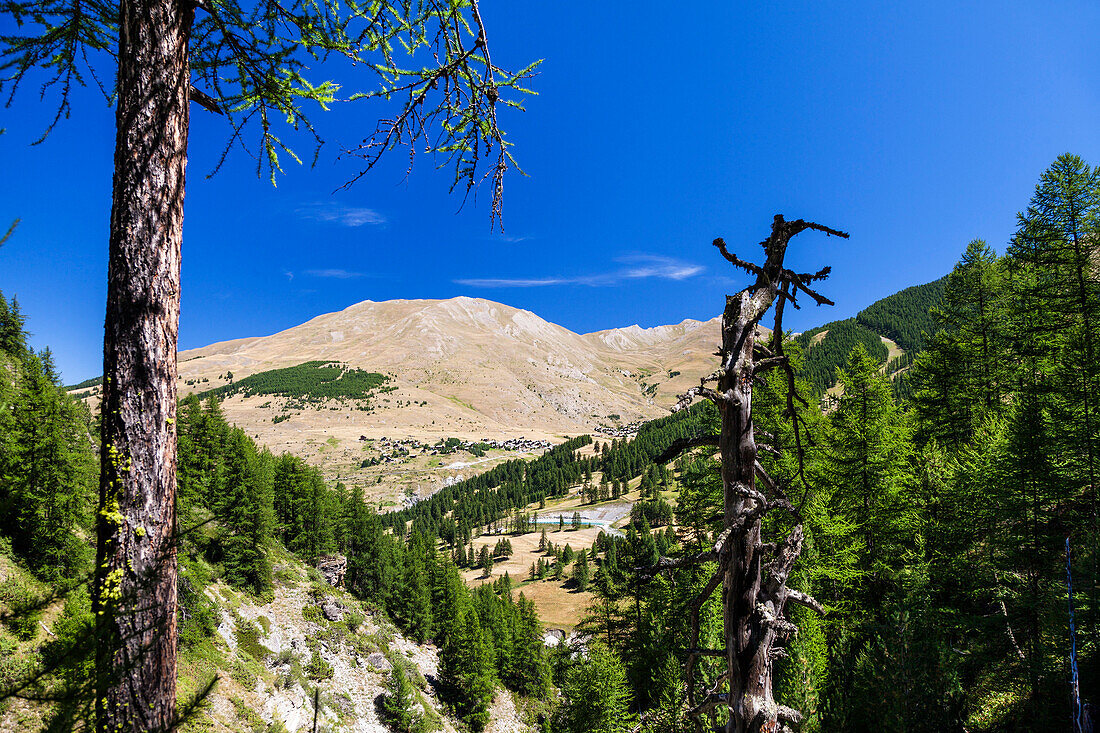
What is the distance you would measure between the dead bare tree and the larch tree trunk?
3689mm

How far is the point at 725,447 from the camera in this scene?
3.94m

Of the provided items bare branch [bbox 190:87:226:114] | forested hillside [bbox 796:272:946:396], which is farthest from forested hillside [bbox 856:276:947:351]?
bare branch [bbox 190:87:226:114]

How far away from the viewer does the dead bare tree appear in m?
3.74

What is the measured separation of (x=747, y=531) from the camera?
3.88 metres

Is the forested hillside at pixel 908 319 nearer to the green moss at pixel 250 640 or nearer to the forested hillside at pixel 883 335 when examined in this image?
the forested hillside at pixel 883 335

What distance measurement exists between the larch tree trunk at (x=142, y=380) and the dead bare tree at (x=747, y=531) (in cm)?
369

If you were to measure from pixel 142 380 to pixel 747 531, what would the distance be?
4.85m

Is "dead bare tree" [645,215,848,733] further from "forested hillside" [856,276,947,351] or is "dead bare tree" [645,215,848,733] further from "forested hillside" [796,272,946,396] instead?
"forested hillside" [856,276,947,351]

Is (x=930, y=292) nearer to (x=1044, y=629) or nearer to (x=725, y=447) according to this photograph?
(x=1044, y=629)

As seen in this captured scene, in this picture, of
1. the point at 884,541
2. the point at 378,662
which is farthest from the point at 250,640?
the point at 884,541

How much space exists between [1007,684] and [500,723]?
4064cm

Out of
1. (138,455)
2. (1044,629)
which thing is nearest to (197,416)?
(138,455)

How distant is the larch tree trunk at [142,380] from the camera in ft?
9.40

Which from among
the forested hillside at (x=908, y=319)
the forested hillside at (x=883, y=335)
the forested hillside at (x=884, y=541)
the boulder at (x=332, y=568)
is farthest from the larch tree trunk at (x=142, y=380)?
the forested hillside at (x=908, y=319)
